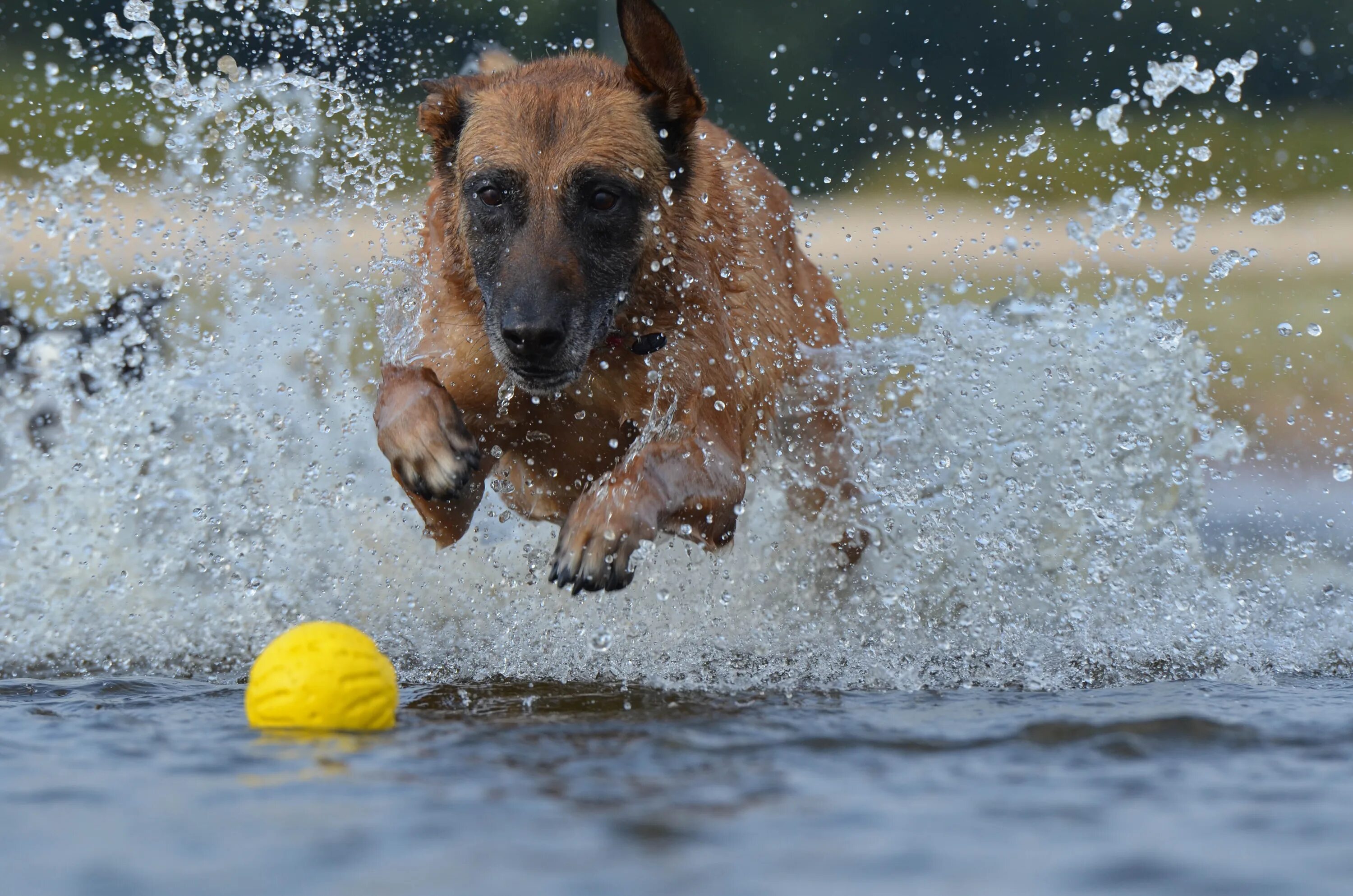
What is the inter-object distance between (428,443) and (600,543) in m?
0.59

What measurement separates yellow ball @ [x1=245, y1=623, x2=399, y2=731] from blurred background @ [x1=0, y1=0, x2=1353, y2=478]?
12053 mm

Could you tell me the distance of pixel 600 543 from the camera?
4.04 meters

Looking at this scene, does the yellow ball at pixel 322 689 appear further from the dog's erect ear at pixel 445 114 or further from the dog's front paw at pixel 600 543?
the dog's erect ear at pixel 445 114

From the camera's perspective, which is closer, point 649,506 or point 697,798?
point 697,798

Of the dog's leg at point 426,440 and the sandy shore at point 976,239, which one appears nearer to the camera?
the dog's leg at point 426,440

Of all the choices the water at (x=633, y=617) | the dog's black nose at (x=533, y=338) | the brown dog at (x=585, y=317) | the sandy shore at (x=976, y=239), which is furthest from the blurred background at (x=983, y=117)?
the dog's black nose at (x=533, y=338)

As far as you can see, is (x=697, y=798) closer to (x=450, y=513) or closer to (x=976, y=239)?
(x=450, y=513)

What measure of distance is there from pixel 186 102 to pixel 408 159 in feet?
3.01

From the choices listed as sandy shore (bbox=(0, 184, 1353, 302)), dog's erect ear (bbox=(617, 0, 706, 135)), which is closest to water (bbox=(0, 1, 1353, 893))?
dog's erect ear (bbox=(617, 0, 706, 135))

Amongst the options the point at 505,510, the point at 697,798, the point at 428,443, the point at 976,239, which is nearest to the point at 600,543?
the point at 428,443

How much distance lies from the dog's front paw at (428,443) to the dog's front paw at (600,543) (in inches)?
14.0

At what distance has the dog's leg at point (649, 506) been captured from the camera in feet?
13.2

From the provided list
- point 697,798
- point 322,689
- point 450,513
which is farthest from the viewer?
point 450,513

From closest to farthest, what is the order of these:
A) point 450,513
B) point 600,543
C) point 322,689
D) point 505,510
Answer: point 322,689, point 600,543, point 450,513, point 505,510
